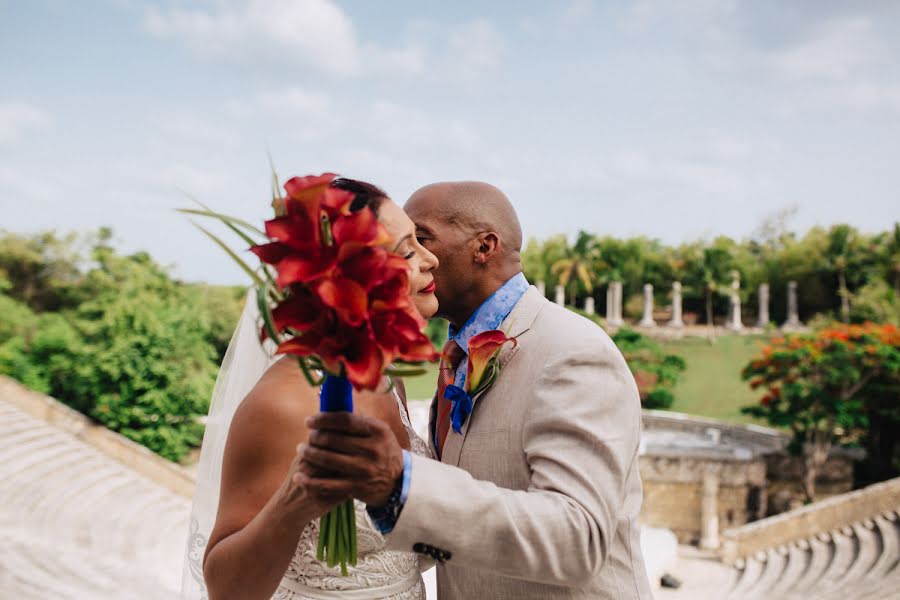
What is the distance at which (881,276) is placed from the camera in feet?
127

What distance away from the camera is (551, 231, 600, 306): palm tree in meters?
47.8

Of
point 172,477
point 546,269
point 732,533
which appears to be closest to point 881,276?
point 546,269

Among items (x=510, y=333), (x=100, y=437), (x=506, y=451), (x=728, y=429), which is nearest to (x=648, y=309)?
(x=728, y=429)

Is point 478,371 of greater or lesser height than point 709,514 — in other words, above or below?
above

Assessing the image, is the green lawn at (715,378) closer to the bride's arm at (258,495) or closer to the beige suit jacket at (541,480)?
the beige suit jacket at (541,480)

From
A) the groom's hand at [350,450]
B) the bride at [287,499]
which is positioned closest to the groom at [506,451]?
the groom's hand at [350,450]

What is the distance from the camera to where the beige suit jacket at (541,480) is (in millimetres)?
1562

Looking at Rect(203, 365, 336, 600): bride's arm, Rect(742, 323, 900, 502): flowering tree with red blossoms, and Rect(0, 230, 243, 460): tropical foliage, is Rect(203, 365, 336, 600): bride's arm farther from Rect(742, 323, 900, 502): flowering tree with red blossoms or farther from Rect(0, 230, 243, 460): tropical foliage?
Rect(742, 323, 900, 502): flowering tree with red blossoms

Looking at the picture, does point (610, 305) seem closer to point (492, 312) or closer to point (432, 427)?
point (432, 427)

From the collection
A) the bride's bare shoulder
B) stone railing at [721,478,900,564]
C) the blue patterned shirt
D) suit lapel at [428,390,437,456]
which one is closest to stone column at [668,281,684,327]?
stone railing at [721,478,900,564]

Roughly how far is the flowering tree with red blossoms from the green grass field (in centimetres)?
496

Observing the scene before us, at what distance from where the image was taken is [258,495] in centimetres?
186

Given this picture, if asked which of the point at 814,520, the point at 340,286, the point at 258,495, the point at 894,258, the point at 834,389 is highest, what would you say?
the point at 894,258

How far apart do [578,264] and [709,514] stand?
96.5ft
